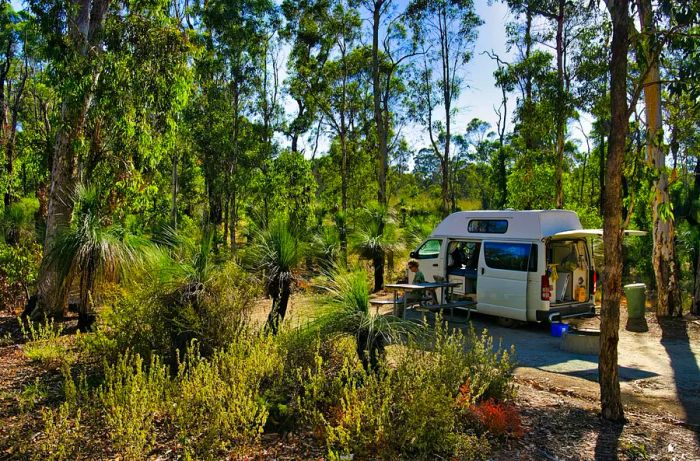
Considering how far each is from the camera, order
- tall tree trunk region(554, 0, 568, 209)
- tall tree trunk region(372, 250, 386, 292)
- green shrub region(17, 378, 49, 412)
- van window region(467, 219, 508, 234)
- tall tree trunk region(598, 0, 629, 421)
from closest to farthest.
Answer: tall tree trunk region(598, 0, 629, 421)
green shrub region(17, 378, 49, 412)
van window region(467, 219, 508, 234)
tall tree trunk region(372, 250, 386, 292)
tall tree trunk region(554, 0, 568, 209)

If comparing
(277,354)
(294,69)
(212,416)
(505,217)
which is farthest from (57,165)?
(294,69)

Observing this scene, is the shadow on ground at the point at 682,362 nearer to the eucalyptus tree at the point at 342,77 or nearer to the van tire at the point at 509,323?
the van tire at the point at 509,323

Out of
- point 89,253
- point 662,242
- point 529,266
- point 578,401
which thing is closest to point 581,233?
point 529,266

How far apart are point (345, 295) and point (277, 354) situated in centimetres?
96

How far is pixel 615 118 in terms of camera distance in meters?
4.54

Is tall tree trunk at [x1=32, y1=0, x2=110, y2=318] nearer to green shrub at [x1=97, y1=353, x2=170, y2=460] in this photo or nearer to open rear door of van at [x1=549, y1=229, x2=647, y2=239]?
green shrub at [x1=97, y1=353, x2=170, y2=460]

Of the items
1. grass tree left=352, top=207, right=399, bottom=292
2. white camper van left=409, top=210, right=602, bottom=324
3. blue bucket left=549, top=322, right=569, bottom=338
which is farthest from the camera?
grass tree left=352, top=207, right=399, bottom=292

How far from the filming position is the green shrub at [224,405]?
151 inches

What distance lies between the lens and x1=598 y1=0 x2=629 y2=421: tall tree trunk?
4539mm

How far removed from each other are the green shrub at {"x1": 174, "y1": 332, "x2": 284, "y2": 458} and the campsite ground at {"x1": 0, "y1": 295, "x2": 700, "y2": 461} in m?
0.26

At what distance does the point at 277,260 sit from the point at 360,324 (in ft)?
6.66

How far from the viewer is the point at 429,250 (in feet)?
38.3

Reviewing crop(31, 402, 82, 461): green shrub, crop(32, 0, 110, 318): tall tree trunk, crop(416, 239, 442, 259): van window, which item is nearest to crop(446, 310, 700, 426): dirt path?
crop(416, 239, 442, 259): van window

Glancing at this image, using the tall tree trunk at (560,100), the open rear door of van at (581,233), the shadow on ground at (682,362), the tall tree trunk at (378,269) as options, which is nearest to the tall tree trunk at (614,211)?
the shadow on ground at (682,362)
